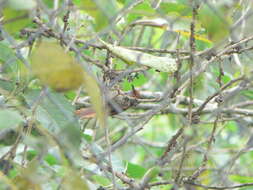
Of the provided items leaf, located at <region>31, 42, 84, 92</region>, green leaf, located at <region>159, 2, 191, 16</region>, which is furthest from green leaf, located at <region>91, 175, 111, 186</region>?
leaf, located at <region>31, 42, 84, 92</region>

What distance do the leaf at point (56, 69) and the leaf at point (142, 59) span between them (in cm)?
25

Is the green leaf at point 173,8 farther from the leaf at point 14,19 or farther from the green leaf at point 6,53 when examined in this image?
the leaf at point 14,19

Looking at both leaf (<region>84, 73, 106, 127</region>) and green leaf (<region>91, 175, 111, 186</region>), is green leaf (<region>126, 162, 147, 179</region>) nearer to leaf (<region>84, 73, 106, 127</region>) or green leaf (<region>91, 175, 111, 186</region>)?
green leaf (<region>91, 175, 111, 186</region>)

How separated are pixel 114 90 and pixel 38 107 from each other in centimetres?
23

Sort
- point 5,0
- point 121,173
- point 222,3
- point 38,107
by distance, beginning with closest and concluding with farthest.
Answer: point 5,0 → point 222,3 → point 38,107 → point 121,173

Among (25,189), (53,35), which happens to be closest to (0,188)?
(25,189)

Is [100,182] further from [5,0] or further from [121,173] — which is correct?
[5,0]

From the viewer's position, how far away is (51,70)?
711 millimetres

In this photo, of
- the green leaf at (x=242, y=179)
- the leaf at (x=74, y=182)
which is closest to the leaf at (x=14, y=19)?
the leaf at (x=74, y=182)

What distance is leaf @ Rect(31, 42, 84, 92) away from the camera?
71cm

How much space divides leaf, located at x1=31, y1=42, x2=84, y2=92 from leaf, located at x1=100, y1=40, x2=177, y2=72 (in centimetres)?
25

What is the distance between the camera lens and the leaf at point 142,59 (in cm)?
98

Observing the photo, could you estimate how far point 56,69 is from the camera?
2.33 ft

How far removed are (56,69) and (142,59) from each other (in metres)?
0.33
